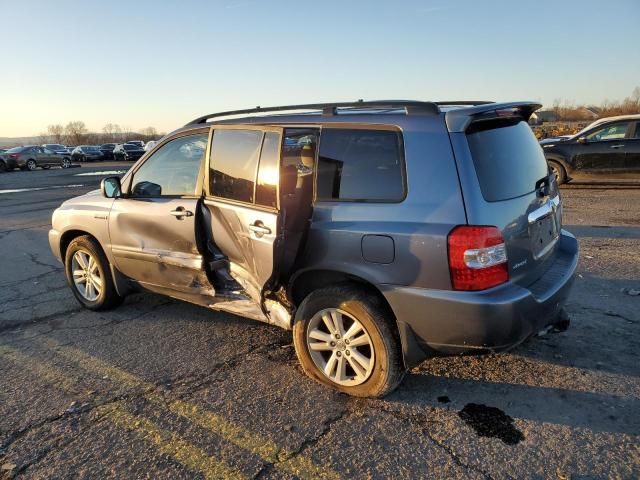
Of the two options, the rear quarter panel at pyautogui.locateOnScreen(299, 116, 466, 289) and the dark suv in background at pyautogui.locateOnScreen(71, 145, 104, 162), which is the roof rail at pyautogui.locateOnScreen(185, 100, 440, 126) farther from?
the dark suv in background at pyautogui.locateOnScreen(71, 145, 104, 162)

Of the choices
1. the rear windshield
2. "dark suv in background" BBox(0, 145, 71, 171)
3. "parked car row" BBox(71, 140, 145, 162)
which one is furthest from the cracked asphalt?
"parked car row" BBox(71, 140, 145, 162)

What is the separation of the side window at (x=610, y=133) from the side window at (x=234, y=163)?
10.3 m

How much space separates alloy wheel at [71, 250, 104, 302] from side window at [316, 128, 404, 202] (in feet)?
9.03

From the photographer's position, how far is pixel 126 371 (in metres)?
3.52

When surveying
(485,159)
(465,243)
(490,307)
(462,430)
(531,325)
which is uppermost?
(485,159)

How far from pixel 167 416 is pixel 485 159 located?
2482mm

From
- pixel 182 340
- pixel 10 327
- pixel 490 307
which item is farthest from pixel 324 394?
pixel 10 327

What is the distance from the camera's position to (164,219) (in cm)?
398

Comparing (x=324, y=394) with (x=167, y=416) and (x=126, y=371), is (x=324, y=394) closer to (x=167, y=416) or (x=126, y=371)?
(x=167, y=416)

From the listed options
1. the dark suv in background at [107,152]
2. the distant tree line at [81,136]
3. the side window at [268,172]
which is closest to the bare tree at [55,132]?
the distant tree line at [81,136]

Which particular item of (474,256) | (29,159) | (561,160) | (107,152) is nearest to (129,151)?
(107,152)

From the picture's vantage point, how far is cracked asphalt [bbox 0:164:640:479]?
249cm

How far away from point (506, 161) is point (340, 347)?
62.5 inches

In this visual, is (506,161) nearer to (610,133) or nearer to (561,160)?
(561,160)
